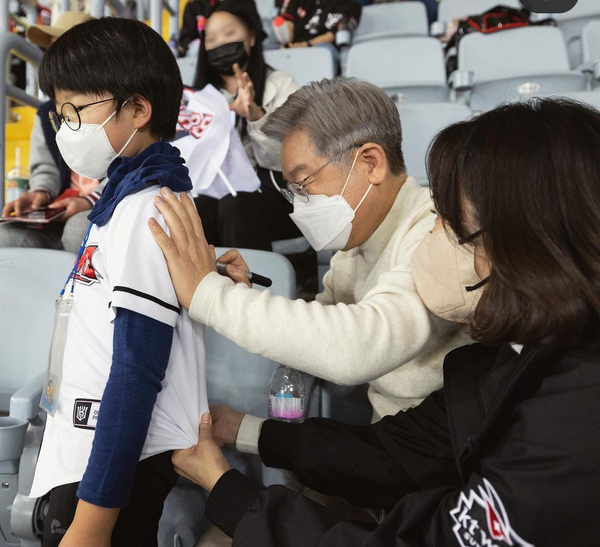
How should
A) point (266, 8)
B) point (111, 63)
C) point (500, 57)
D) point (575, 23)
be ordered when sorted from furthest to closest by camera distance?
point (266, 8), point (575, 23), point (500, 57), point (111, 63)

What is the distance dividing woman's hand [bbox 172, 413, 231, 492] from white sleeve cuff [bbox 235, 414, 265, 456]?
16cm

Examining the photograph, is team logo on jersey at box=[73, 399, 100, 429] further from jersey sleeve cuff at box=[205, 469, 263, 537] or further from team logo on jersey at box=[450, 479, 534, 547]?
team logo on jersey at box=[450, 479, 534, 547]

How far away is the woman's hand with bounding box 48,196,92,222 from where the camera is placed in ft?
6.68

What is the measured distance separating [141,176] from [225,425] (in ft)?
1.77

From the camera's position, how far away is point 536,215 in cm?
71

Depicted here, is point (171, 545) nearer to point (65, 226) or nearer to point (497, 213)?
point (497, 213)

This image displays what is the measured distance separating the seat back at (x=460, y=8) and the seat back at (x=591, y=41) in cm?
100

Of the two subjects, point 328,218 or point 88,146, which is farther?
point 328,218

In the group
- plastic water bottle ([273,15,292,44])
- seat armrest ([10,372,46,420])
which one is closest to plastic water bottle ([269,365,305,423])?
seat armrest ([10,372,46,420])

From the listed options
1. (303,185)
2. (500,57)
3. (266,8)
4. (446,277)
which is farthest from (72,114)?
(266,8)

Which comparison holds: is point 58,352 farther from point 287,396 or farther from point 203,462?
point 287,396

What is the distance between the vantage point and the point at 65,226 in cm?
203

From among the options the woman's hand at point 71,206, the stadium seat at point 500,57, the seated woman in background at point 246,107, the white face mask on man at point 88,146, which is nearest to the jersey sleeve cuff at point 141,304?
the white face mask on man at point 88,146

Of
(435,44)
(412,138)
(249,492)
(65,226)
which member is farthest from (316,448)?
(435,44)
